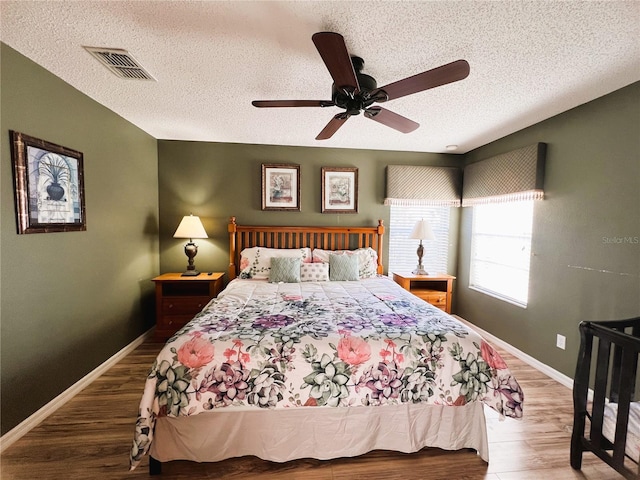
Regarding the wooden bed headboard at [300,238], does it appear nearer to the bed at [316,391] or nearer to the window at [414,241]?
the window at [414,241]

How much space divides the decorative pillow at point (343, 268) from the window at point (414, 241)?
977 millimetres

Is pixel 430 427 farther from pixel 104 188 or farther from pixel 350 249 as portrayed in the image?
pixel 104 188

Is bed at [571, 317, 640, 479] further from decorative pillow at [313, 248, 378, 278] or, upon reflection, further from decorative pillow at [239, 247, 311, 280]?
decorative pillow at [239, 247, 311, 280]

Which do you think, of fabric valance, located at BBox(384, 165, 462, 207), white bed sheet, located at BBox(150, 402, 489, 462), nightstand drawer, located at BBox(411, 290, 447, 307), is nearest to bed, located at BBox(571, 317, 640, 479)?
white bed sheet, located at BBox(150, 402, 489, 462)

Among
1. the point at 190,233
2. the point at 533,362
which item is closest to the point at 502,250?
the point at 533,362

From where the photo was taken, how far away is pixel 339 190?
3791 millimetres

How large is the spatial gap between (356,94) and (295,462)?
2192mm

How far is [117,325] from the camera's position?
278 centimetres

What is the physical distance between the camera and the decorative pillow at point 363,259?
3332 millimetres

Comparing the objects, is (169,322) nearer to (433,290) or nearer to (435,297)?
(435,297)

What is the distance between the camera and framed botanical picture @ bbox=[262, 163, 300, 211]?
3.65m

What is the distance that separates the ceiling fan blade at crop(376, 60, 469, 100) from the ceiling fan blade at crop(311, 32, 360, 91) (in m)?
0.23

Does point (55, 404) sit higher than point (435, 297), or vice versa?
point (435, 297)

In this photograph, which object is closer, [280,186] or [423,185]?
[280,186]
